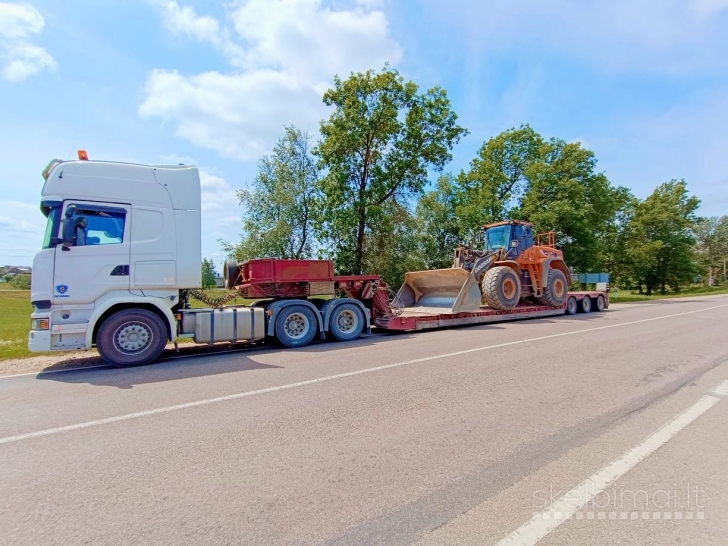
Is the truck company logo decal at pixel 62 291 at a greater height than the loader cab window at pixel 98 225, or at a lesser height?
lesser

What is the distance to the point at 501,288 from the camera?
44.5 ft

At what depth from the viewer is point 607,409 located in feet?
14.9

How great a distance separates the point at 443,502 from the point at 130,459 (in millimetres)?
2620

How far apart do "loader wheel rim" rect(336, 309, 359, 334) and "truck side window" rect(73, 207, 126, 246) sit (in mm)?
5239

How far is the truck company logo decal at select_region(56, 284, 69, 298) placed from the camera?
691 cm

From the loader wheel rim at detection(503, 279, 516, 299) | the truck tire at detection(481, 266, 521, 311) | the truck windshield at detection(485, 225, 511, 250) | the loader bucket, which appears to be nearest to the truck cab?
the loader bucket

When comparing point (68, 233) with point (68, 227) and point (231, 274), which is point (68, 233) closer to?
point (68, 227)

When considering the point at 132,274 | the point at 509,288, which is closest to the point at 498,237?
the point at 509,288

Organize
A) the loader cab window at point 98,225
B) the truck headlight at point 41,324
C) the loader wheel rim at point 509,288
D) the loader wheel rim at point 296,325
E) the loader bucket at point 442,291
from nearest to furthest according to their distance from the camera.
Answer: the truck headlight at point 41,324 → the loader cab window at point 98,225 → the loader wheel rim at point 296,325 → the loader bucket at point 442,291 → the loader wheel rim at point 509,288

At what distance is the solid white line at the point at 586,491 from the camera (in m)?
2.37

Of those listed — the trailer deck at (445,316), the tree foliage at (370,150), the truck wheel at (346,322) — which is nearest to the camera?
the truck wheel at (346,322)

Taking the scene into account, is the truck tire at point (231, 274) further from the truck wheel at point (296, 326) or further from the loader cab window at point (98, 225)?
the loader cab window at point (98, 225)

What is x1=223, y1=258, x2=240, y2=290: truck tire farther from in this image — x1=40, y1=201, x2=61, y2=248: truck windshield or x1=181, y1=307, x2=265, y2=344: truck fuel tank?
x1=40, y1=201, x2=61, y2=248: truck windshield

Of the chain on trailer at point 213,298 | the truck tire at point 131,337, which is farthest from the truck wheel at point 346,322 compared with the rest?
the truck tire at point 131,337
